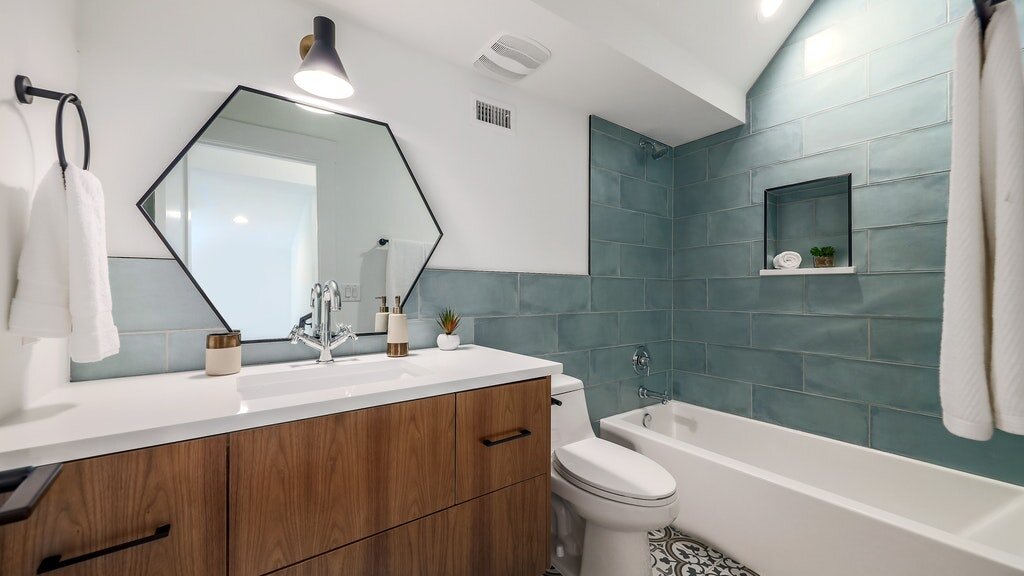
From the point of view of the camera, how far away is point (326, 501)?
863mm

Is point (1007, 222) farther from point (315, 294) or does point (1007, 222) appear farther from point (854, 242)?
point (315, 294)

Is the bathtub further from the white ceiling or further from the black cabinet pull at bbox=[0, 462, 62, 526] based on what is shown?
the black cabinet pull at bbox=[0, 462, 62, 526]

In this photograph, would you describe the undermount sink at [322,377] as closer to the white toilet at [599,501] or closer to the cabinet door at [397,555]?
the cabinet door at [397,555]

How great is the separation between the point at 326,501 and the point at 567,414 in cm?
118

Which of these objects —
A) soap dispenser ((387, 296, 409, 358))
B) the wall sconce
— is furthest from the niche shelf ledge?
the wall sconce

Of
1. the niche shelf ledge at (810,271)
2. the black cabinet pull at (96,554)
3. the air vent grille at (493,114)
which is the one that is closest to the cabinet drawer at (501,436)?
the black cabinet pull at (96,554)

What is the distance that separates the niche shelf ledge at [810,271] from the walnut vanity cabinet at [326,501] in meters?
1.69

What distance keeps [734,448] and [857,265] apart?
3.98 ft

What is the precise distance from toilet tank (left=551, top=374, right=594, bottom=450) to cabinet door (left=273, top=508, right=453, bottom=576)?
81 centimetres

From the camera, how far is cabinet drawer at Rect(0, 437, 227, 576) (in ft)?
2.03

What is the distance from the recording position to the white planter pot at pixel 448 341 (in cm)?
163

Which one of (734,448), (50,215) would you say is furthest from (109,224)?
(734,448)

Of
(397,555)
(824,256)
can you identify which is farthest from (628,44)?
(397,555)

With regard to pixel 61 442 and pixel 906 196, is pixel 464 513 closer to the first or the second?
pixel 61 442
